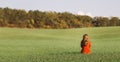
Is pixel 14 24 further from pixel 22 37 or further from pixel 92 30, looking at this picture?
pixel 22 37

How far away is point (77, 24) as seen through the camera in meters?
73.6

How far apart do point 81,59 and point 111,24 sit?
53420 millimetres

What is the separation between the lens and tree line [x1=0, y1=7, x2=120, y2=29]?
6906 cm

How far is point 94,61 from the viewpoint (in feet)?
57.7

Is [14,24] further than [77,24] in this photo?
No

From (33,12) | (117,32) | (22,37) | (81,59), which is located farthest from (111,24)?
(81,59)

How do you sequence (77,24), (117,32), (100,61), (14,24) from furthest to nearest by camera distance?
(77,24)
(14,24)
(117,32)
(100,61)

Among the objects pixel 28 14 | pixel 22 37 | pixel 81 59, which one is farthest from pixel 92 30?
pixel 81 59

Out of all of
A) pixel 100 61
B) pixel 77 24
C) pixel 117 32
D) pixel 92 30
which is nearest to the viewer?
pixel 100 61

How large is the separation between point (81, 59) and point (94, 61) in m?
0.98

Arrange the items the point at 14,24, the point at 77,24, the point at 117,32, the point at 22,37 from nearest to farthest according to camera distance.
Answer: the point at 22,37
the point at 117,32
the point at 14,24
the point at 77,24

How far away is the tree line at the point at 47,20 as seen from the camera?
69.1 metres

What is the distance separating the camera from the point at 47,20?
72375mm

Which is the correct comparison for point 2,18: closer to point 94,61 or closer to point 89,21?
point 89,21
